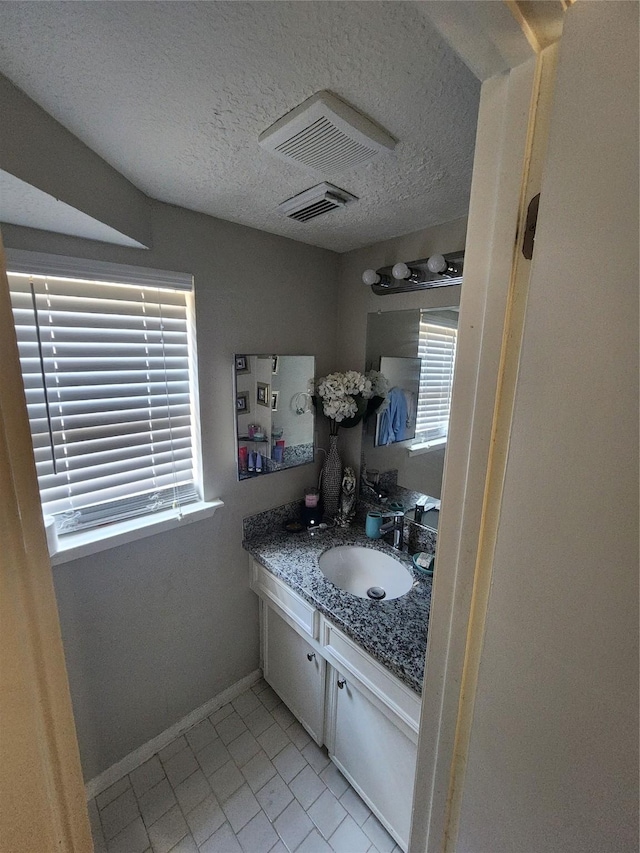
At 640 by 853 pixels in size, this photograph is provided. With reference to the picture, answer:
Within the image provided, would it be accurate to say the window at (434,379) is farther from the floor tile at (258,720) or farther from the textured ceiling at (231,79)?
Answer: the floor tile at (258,720)

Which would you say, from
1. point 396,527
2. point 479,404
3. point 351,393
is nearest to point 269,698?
point 396,527

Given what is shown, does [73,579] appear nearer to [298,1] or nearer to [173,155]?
[173,155]

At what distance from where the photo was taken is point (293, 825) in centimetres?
126

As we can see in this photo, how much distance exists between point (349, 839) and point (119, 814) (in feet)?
2.87

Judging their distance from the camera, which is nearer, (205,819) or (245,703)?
(205,819)

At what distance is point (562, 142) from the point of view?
12.6 inches

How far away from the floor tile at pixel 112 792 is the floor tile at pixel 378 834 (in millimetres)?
964

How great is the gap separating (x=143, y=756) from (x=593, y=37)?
7.61 ft

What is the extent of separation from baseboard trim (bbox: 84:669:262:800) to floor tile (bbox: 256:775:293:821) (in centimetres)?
41

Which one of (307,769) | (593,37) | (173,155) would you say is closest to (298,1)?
(593,37)

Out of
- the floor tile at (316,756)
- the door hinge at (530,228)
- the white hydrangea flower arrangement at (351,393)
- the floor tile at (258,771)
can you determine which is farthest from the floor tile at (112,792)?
the door hinge at (530,228)

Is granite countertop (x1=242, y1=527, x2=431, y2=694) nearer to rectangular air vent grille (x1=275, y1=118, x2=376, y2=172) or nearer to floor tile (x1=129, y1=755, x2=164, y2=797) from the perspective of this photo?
floor tile (x1=129, y1=755, x2=164, y2=797)

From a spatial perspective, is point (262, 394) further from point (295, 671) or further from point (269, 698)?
point (269, 698)

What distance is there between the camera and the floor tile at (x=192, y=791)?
132 cm
